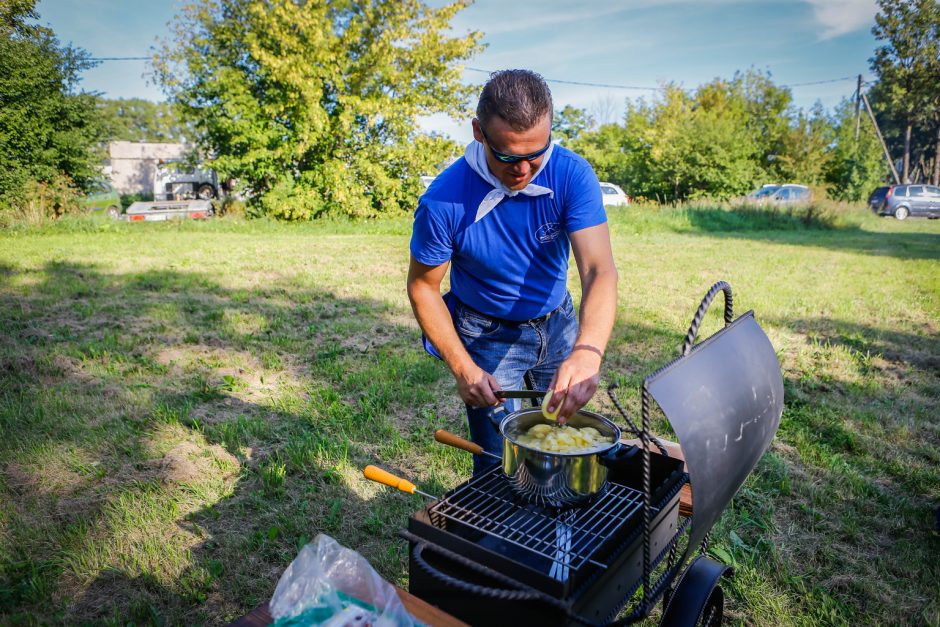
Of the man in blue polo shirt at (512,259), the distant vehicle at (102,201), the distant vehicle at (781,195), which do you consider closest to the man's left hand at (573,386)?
the man in blue polo shirt at (512,259)

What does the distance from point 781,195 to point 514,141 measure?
23.0 meters

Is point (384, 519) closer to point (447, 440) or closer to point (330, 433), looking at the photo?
point (330, 433)

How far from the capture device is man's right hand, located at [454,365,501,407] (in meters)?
1.91

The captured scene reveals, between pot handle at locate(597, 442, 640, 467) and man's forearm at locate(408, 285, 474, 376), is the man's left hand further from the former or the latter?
man's forearm at locate(408, 285, 474, 376)

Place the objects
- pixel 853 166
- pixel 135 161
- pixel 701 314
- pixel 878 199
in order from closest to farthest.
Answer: pixel 701 314, pixel 878 199, pixel 853 166, pixel 135 161

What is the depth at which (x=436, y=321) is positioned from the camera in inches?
88.4

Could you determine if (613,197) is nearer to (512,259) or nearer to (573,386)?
(512,259)

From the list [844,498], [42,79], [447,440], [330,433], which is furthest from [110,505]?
[42,79]

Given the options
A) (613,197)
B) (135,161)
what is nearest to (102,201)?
(135,161)

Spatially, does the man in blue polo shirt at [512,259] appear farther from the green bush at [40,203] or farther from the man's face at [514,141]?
the green bush at [40,203]

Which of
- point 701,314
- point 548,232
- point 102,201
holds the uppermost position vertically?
point 102,201

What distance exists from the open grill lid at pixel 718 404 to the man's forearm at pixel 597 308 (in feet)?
1.27

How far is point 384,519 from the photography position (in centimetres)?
305

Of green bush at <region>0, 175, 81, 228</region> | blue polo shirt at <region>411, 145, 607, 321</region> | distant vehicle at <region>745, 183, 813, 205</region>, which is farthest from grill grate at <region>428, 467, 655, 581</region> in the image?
distant vehicle at <region>745, 183, 813, 205</region>
